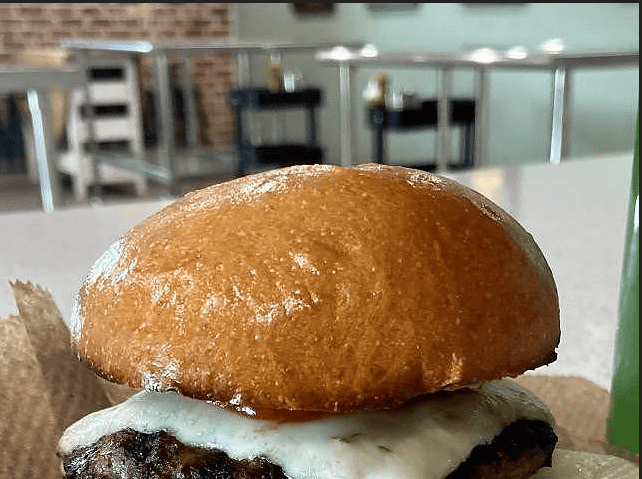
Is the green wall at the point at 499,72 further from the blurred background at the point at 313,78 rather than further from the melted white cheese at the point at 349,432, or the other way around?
the melted white cheese at the point at 349,432

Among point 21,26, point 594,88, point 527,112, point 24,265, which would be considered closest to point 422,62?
point 594,88

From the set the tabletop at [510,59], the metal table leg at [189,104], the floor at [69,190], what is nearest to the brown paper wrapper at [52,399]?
the tabletop at [510,59]

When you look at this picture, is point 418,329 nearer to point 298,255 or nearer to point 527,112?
point 298,255

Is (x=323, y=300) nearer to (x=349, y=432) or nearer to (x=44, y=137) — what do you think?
(x=349, y=432)

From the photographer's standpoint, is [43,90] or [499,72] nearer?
[43,90]

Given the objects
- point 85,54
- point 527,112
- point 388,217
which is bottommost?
point 527,112

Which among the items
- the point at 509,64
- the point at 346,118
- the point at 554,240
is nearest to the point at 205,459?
the point at 554,240

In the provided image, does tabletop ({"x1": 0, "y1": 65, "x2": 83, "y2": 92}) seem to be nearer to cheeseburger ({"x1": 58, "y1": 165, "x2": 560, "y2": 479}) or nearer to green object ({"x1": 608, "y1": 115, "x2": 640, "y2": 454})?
cheeseburger ({"x1": 58, "y1": 165, "x2": 560, "y2": 479})
